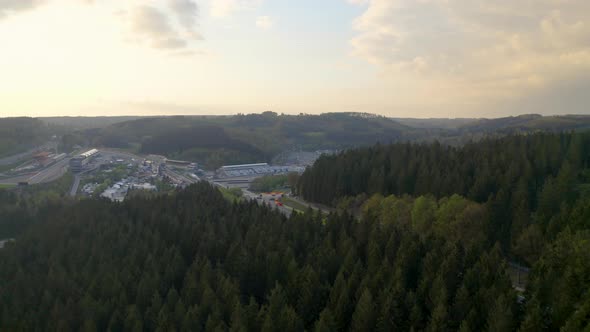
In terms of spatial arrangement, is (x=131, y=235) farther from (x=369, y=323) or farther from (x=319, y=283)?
(x=369, y=323)

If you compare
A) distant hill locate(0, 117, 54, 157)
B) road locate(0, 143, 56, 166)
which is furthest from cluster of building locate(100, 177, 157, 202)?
distant hill locate(0, 117, 54, 157)

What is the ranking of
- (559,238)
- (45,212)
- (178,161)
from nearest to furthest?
(559,238) < (45,212) < (178,161)

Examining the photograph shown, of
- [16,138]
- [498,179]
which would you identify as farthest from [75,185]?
[498,179]

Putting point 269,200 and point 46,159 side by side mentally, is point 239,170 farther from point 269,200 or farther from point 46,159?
point 46,159

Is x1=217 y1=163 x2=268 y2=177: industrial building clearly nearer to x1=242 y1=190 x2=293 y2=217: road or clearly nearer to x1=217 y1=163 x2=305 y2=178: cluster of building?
x1=217 y1=163 x2=305 y2=178: cluster of building

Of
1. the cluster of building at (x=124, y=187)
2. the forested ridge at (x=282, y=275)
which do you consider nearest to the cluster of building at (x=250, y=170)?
the cluster of building at (x=124, y=187)

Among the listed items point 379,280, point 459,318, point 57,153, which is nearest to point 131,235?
point 379,280

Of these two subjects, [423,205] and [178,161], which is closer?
[423,205]

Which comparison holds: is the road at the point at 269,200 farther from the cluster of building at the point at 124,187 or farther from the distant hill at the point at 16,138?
the distant hill at the point at 16,138
